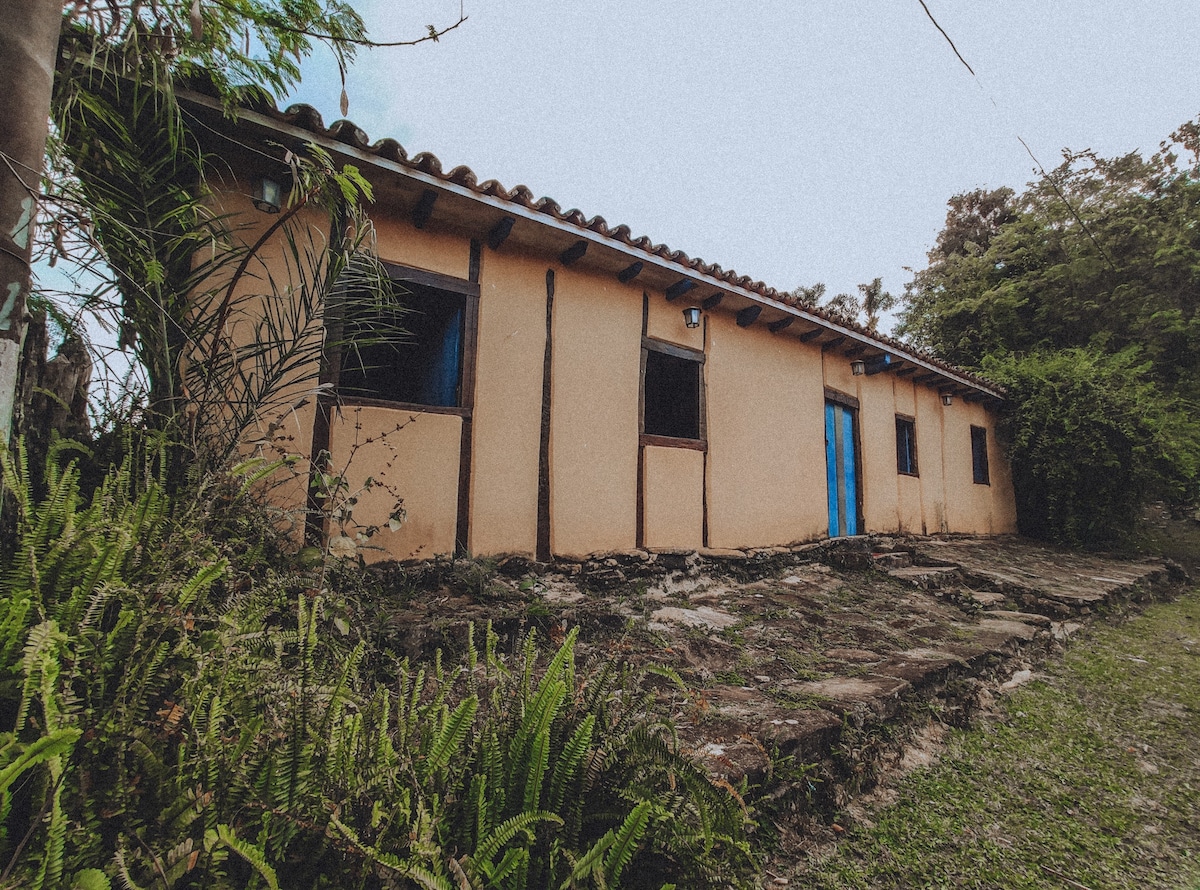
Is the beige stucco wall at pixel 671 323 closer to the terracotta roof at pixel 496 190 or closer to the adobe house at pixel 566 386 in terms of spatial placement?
the adobe house at pixel 566 386

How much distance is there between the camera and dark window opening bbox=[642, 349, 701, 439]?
6000 mm

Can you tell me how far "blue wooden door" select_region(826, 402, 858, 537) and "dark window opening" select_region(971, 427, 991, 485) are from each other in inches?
186

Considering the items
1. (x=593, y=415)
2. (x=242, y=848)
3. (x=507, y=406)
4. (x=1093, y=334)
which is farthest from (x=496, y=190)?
(x=1093, y=334)

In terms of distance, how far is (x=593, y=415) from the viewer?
4.97 m

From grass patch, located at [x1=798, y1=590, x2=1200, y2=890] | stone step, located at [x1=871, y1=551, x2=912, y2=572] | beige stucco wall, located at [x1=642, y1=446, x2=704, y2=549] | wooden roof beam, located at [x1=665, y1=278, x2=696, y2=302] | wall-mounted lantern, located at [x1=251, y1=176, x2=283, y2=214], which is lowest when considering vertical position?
grass patch, located at [x1=798, y1=590, x2=1200, y2=890]

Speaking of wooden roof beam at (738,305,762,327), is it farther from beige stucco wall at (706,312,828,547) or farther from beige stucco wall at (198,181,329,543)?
beige stucco wall at (198,181,329,543)

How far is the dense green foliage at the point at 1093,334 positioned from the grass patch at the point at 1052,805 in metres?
7.87

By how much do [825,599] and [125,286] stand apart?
5.66m

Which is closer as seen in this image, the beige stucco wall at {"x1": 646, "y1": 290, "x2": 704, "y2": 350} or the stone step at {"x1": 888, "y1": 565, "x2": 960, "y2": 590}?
the beige stucco wall at {"x1": 646, "y1": 290, "x2": 704, "y2": 350}

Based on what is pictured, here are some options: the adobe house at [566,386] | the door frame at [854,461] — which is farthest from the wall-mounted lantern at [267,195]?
the door frame at [854,461]

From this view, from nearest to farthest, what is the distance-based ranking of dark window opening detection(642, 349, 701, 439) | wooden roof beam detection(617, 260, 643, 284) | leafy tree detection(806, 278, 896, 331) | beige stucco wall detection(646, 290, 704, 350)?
1. wooden roof beam detection(617, 260, 643, 284)
2. beige stucco wall detection(646, 290, 704, 350)
3. dark window opening detection(642, 349, 701, 439)
4. leafy tree detection(806, 278, 896, 331)

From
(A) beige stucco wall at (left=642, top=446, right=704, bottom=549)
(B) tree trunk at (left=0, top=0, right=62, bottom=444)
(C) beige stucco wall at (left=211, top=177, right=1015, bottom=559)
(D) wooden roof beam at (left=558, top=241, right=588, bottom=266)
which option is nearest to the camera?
(B) tree trunk at (left=0, top=0, right=62, bottom=444)

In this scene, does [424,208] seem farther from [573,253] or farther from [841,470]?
[841,470]

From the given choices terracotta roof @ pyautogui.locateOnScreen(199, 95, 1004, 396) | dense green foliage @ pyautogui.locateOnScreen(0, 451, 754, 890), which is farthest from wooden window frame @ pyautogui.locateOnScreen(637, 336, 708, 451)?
dense green foliage @ pyautogui.locateOnScreen(0, 451, 754, 890)
